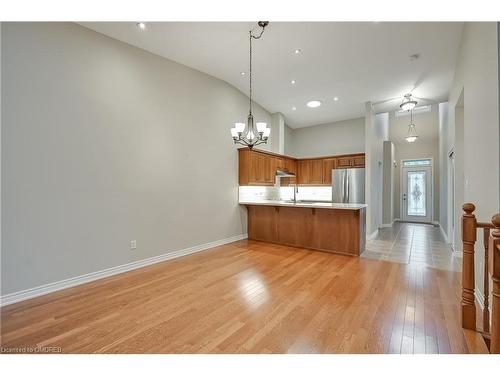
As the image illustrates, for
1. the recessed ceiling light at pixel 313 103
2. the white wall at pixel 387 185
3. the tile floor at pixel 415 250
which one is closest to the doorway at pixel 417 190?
the white wall at pixel 387 185

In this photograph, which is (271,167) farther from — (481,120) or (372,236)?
(481,120)

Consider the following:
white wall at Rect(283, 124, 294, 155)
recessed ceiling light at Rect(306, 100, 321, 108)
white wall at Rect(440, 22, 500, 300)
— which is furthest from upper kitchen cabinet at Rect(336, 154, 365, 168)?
white wall at Rect(440, 22, 500, 300)

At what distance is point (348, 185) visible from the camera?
628 cm

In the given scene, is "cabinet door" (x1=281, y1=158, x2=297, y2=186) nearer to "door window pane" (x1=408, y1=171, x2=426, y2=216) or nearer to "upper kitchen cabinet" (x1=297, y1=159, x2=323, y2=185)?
"upper kitchen cabinet" (x1=297, y1=159, x2=323, y2=185)

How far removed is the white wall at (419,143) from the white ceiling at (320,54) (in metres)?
3.22

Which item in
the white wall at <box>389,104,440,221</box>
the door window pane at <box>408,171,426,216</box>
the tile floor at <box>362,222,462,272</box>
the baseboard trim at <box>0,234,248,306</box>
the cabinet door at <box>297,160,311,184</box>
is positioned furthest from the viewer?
the door window pane at <box>408,171,426,216</box>

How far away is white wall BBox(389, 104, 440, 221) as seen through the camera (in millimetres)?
8492

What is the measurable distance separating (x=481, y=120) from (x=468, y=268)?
4.92ft

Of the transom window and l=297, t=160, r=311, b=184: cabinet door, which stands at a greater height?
the transom window

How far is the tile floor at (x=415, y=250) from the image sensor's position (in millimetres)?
3939

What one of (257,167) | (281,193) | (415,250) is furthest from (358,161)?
(257,167)

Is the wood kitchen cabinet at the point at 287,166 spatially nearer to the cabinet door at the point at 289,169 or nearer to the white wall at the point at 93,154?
the cabinet door at the point at 289,169
